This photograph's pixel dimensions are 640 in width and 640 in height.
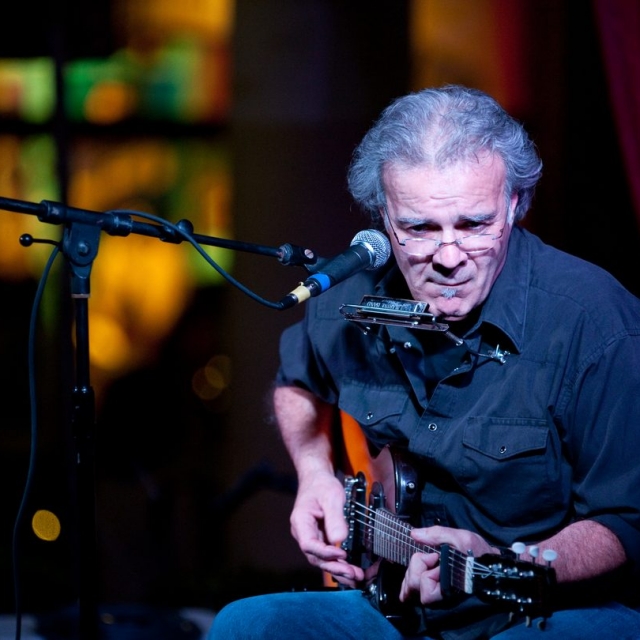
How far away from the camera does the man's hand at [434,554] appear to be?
1.95 metres

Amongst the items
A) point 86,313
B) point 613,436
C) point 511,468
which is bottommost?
point 511,468

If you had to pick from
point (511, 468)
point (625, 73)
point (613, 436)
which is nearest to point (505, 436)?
point (511, 468)

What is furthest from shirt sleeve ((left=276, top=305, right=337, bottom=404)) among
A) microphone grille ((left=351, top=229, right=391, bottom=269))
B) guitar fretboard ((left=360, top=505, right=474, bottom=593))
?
microphone grille ((left=351, top=229, right=391, bottom=269))

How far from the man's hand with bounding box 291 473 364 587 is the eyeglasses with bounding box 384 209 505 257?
755mm

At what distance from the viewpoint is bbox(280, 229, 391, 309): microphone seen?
175 cm

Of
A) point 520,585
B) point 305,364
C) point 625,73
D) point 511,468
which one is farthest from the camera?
point 625,73

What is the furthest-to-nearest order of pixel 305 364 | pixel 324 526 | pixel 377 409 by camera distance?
pixel 305 364
pixel 324 526
pixel 377 409

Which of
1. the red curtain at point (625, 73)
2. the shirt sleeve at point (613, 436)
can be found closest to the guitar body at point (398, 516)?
the shirt sleeve at point (613, 436)

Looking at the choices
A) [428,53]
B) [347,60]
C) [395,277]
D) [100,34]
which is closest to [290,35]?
[347,60]

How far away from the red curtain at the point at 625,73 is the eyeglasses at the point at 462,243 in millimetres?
1325

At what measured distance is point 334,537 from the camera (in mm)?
2400

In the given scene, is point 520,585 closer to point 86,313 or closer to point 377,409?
point 377,409

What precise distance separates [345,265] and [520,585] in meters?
0.73

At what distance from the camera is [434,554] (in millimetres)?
1968
